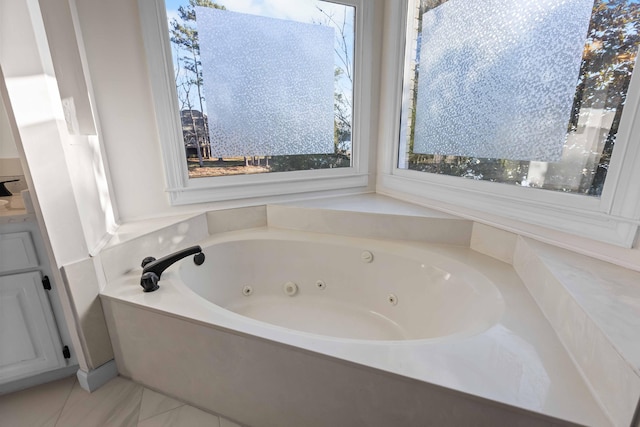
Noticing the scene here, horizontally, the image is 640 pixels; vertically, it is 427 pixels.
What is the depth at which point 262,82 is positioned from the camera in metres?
1.84

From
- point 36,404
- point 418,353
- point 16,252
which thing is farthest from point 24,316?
point 418,353

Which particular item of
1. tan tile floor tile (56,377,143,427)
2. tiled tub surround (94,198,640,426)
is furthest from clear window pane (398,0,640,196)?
tan tile floor tile (56,377,143,427)

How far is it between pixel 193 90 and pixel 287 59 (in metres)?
0.64

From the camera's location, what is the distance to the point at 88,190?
1244mm

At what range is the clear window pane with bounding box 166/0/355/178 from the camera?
1.66m

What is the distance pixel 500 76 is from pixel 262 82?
1.36m

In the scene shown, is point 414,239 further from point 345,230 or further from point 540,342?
point 540,342

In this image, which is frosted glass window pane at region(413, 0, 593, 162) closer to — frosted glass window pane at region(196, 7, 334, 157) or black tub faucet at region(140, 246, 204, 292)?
frosted glass window pane at region(196, 7, 334, 157)

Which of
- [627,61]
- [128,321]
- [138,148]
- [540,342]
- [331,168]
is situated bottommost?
[128,321]

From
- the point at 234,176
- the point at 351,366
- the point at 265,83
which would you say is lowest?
the point at 351,366

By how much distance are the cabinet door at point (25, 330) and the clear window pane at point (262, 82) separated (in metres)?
0.94

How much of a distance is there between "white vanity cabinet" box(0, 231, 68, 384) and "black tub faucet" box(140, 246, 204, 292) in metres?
0.39

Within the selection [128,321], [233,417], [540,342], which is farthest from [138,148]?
[540,342]

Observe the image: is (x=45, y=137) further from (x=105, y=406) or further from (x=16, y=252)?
(x=105, y=406)
